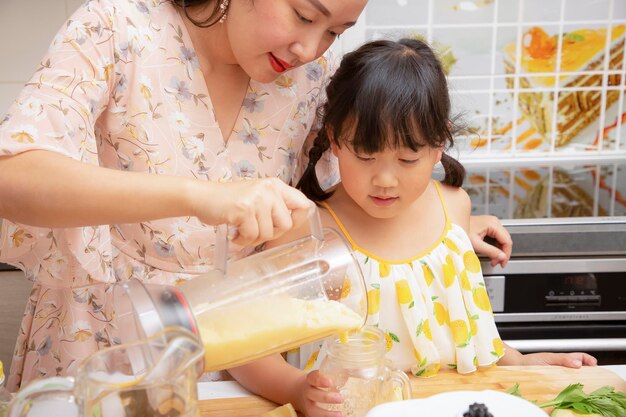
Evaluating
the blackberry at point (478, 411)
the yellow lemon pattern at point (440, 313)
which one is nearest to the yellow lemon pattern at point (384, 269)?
the yellow lemon pattern at point (440, 313)

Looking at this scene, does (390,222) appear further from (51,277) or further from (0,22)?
(0,22)

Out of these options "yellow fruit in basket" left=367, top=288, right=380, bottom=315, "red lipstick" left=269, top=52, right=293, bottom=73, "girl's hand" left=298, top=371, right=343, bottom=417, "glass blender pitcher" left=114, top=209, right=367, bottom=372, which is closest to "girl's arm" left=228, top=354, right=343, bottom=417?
"girl's hand" left=298, top=371, right=343, bottom=417

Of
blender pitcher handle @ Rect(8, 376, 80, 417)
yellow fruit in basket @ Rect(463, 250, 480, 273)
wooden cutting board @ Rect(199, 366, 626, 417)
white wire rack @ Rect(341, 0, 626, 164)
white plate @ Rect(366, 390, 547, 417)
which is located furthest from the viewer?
white wire rack @ Rect(341, 0, 626, 164)

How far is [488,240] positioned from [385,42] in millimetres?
484

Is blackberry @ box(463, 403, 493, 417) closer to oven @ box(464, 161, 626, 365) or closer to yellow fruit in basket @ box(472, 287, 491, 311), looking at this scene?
yellow fruit in basket @ box(472, 287, 491, 311)

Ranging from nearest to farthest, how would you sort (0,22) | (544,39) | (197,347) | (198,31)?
(197,347), (198,31), (0,22), (544,39)

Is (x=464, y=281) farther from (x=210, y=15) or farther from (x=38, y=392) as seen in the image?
(x=38, y=392)

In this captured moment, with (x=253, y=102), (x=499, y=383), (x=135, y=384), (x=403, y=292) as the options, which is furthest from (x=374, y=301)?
(x=135, y=384)

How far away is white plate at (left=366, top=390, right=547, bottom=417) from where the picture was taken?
2.06 feet

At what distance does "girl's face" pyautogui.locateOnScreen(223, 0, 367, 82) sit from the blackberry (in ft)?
1.89

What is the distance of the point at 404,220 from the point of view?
1.28m

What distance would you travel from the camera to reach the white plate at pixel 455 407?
628mm

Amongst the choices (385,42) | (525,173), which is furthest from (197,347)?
(525,173)

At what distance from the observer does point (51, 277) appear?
114 centimetres
